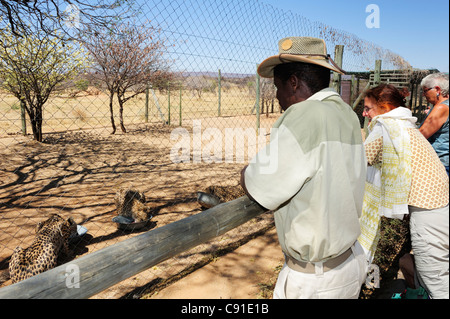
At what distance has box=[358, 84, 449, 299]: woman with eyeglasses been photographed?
6.77 feet

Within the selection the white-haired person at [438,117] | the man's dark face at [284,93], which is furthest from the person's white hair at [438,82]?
the man's dark face at [284,93]

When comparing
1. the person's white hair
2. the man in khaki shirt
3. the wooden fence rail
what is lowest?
the wooden fence rail

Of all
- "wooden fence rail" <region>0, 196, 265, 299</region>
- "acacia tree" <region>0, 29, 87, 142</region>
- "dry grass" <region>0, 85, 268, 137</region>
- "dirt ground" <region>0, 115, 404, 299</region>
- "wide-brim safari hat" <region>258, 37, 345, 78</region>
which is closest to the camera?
"wooden fence rail" <region>0, 196, 265, 299</region>

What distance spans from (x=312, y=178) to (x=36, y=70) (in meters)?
8.51

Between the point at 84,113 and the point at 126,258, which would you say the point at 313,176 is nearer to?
the point at 126,258

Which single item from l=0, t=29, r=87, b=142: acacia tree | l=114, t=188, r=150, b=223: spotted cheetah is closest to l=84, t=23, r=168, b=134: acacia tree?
l=0, t=29, r=87, b=142: acacia tree

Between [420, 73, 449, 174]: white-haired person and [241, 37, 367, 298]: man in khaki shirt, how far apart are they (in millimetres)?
1948

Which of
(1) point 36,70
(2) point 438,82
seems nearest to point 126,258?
(2) point 438,82

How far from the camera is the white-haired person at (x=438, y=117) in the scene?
285 cm

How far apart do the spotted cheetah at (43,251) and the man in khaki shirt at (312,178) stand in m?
2.69

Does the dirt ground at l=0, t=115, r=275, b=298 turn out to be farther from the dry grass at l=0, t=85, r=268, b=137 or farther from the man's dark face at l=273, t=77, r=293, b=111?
the man's dark face at l=273, t=77, r=293, b=111

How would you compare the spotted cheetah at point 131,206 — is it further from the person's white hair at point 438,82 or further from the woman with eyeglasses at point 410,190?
the person's white hair at point 438,82
